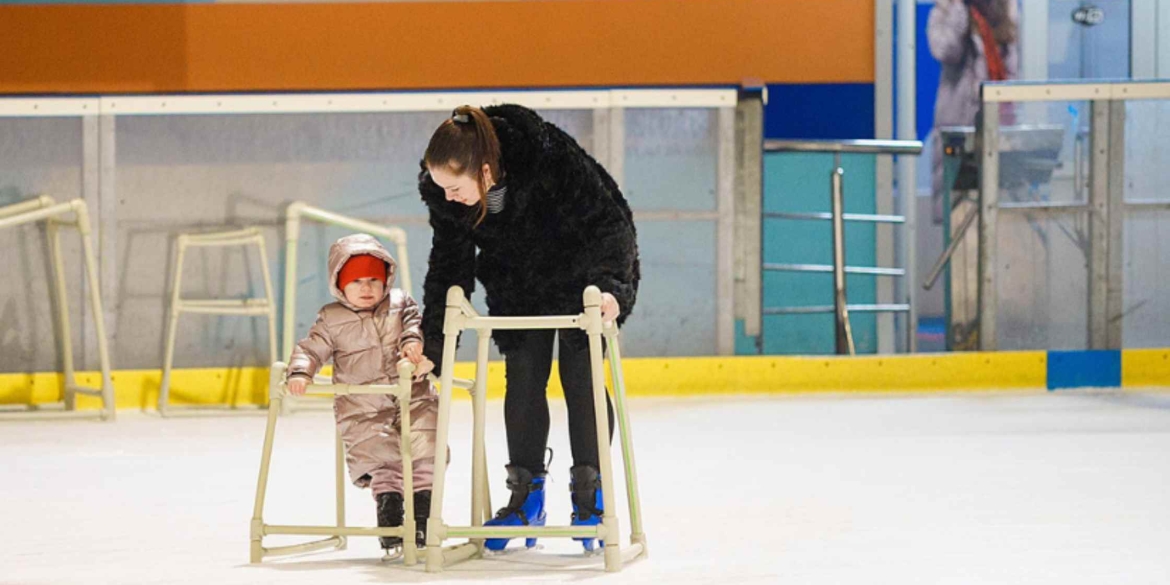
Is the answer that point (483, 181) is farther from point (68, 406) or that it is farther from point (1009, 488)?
point (68, 406)

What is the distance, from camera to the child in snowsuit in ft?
10.5

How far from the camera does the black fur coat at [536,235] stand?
10.2 ft

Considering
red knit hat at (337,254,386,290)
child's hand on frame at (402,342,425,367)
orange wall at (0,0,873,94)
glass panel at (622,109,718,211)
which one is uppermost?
orange wall at (0,0,873,94)

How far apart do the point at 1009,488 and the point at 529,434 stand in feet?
5.03

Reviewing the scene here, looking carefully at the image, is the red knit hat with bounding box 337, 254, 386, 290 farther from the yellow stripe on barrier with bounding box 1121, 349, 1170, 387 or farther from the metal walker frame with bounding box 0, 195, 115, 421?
the yellow stripe on barrier with bounding box 1121, 349, 1170, 387

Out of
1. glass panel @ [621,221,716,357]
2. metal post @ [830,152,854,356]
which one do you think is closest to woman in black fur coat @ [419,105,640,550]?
glass panel @ [621,221,716,357]

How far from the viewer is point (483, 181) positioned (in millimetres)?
3029

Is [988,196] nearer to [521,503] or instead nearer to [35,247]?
[35,247]

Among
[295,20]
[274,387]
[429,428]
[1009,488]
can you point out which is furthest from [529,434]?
[295,20]

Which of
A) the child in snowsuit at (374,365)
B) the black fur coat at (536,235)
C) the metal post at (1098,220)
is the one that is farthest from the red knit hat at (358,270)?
the metal post at (1098,220)

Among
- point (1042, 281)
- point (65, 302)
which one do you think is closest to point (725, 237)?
point (1042, 281)

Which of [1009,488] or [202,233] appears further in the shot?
[202,233]

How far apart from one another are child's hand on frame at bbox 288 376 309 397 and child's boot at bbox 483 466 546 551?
48cm

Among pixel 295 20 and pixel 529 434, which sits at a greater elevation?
pixel 295 20
